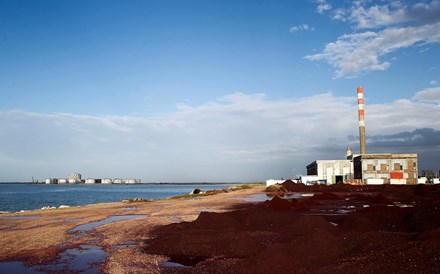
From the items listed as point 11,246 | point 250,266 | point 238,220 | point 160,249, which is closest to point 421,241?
point 250,266

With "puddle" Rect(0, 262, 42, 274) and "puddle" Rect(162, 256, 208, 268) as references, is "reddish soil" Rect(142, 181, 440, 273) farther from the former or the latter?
"puddle" Rect(0, 262, 42, 274)

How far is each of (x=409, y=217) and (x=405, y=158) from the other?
5437 cm

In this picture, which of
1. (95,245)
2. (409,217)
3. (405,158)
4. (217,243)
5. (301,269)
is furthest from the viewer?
(405,158)

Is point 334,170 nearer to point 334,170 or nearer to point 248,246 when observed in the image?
point 334,170

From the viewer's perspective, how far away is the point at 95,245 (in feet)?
48.5

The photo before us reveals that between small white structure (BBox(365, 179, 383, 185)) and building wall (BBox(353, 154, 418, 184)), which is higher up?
building wall (BBox(353, 154, 418, 184))

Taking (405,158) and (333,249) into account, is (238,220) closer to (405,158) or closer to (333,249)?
(333,249)

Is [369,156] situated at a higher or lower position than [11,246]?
higher

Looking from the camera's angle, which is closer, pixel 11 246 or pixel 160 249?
pixel 160 249

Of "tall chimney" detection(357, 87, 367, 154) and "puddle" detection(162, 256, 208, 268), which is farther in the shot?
"tall chimney" detection(357, 87, 367, 154)

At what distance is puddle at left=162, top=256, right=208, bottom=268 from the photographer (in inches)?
440

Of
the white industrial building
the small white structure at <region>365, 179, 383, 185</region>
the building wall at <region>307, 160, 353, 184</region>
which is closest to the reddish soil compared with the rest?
the small white structure at <region>365, 179, 383, 185</region>

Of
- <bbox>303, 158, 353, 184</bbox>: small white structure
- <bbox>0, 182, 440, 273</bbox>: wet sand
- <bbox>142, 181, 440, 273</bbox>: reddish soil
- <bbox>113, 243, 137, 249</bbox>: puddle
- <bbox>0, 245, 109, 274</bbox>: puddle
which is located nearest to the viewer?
<bbox>142, 181, 440, 273</bbox>: reddish soil

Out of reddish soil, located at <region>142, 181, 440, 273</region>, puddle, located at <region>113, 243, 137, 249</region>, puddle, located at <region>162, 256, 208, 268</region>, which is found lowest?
puddle, located at <region>113, 243, 137, 249</region>
